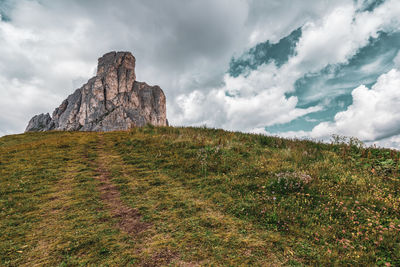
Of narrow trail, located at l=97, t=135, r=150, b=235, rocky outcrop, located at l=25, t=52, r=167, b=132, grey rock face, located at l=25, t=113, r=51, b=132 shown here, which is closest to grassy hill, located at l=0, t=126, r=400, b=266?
narrow trail, located at l=97, t=135, r=150, b=235

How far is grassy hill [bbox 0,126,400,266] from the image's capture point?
3.79m

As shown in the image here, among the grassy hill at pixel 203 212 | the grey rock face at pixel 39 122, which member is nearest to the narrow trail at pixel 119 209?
the grassy hill at pixel 203 212

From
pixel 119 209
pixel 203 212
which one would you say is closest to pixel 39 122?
pixel 119 209

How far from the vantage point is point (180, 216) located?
207 inches

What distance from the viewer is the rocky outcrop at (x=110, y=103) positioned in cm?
16075

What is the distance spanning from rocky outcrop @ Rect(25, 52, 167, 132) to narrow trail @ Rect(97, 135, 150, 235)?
15426 cm

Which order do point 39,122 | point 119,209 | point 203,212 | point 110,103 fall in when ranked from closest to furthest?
point 203,212 < point 119,209 < point 110,103 < point 39,122

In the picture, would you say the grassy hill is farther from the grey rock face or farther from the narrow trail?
the grey rock face

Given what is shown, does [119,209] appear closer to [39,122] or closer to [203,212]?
[203,212]

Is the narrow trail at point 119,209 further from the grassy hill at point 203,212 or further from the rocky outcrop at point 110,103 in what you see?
the rocky outcrop at point 110,103

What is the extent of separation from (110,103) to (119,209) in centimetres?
18484

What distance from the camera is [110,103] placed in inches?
6663

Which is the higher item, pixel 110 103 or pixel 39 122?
pixel 110 103

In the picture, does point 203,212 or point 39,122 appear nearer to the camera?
point 203,212
